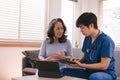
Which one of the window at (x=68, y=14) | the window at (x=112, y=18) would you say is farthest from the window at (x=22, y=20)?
the window at (x=112, y=18)

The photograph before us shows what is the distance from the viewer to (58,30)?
106 inches

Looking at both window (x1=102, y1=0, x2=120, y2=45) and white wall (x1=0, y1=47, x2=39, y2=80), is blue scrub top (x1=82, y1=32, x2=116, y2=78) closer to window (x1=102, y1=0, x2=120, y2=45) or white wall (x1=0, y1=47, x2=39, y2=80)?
white wall (x1=0, y1=47, x2=39, y2=80)

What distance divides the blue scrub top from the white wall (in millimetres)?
1661

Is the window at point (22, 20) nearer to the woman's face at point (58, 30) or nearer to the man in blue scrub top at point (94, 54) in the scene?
the woman's face at point (58, 30)

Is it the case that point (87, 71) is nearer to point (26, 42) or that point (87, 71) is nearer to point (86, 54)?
point (86, 54)

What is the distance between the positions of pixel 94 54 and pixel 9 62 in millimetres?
1840

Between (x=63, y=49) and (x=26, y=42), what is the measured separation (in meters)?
1.19

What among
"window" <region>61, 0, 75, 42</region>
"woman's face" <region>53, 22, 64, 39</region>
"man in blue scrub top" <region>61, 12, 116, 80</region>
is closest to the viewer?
"man in blue scrub top" <region>61, 12, 116, 80</region>

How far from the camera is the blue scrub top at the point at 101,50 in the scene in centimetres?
198

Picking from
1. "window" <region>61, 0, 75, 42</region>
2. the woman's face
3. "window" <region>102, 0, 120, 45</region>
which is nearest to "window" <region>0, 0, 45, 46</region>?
"window" <region>61, 0, 75, 42</region>

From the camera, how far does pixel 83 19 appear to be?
6.70ft

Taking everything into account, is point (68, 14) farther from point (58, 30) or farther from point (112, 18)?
point (58, 30)

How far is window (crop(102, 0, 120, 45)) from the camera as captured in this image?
4.50 metres

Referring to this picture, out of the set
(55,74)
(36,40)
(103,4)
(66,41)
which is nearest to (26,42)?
(36,40)
